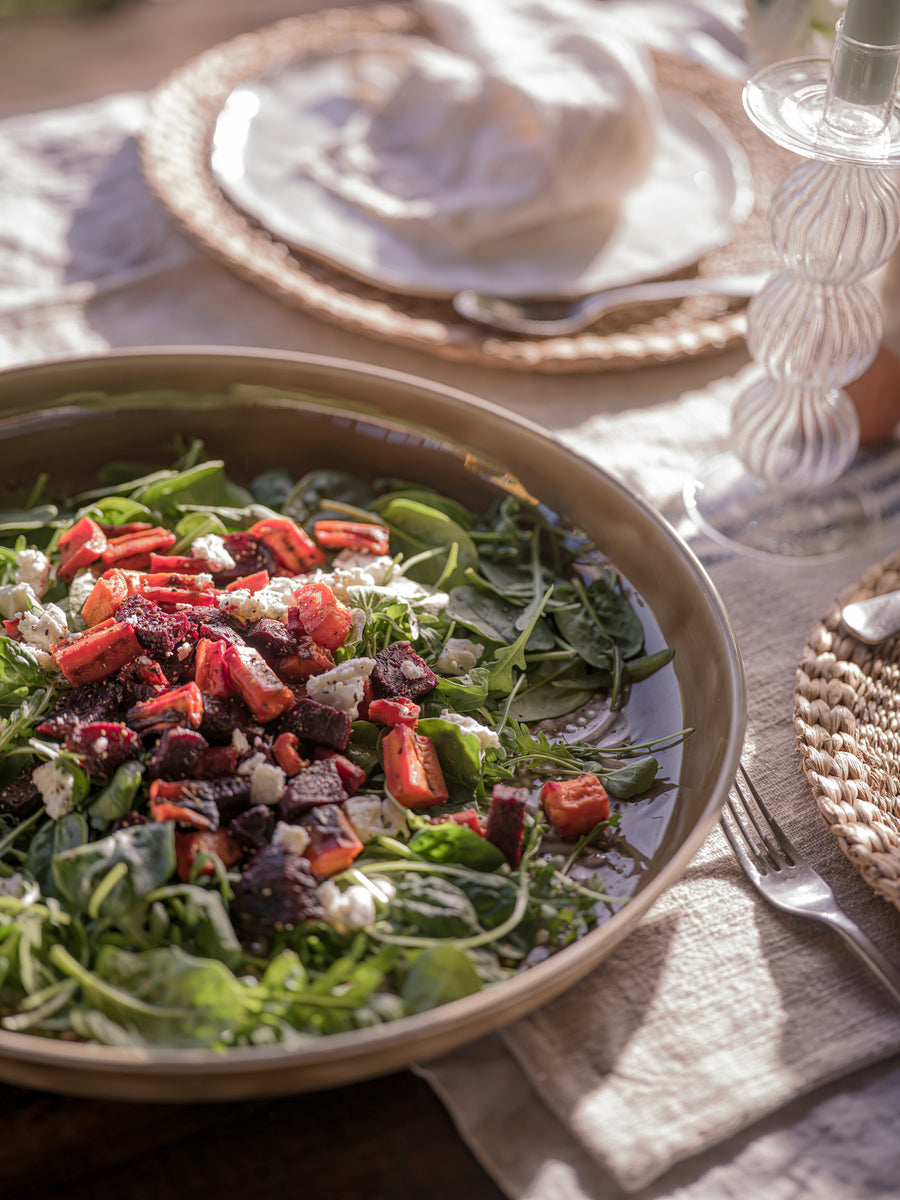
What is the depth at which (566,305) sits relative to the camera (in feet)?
7.52

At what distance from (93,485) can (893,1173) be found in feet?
4.81

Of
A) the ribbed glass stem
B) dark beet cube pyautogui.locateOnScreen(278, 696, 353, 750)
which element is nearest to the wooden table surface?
dark beet cube pyautogui.locateOnScreen(278, 696, 353, 750)

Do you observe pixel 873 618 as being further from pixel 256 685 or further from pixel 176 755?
pixel 176 755

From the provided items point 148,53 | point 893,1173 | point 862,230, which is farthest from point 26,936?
point 148,53

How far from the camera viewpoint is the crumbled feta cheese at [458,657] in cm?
144

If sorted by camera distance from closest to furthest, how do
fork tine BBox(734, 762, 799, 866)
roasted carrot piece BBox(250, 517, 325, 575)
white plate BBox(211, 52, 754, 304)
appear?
fork tine BBox(734, 762, 799, 866) → roasted carrot piece BBox(250, 517, 325, 575) → white plate BBox(211, 52, 754, 304)

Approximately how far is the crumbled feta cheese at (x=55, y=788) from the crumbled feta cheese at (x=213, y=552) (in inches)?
15.5

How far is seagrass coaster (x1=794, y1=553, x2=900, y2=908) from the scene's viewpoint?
4.19 feet

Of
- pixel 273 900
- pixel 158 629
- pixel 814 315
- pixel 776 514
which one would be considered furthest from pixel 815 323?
pixel 273 900

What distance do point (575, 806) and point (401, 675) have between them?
0.90 feet

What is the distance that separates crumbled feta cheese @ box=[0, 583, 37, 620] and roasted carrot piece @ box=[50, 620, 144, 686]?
0.14m

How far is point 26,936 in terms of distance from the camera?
1.05 m

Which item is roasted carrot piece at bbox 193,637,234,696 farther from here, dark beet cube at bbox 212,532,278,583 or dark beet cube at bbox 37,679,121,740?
dark beet cube at bbox 212,532,278,583

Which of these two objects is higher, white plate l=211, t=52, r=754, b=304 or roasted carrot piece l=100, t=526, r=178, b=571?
white plate l=211, t=52, r=754, b=304
